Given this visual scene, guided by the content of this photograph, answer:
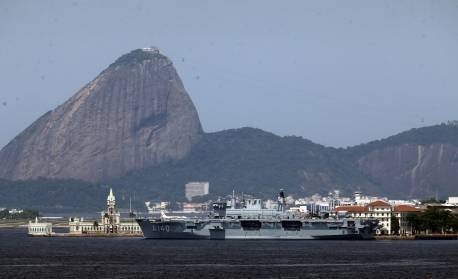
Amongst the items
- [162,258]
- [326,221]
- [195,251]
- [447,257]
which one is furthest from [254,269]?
[326,221]

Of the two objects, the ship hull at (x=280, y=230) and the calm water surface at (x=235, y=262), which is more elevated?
the ship hull at (x=280, y=230)

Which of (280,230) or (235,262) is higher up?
(280,230)

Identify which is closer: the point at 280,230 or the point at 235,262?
the point at 235,262

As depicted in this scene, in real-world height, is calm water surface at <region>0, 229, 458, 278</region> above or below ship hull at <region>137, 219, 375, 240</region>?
below

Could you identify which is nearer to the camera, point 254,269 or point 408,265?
point 254,269

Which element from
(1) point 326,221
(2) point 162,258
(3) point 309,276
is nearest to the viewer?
(3) point 309,276

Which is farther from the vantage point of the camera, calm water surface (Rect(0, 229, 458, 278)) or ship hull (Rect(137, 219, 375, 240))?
ship hull (Rect(137, 219, 375, 240))

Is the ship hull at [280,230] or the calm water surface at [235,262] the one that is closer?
the calm water surface at [235,262]

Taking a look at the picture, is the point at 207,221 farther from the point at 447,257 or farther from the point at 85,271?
the point at 85,271
